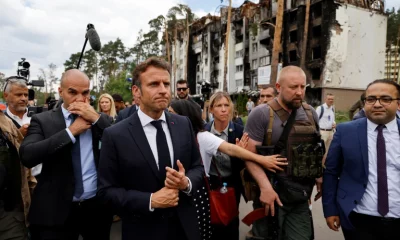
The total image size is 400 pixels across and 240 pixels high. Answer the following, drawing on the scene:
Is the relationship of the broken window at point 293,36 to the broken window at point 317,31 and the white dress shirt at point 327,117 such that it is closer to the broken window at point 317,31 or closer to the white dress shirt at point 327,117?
the broken window at point 317,31

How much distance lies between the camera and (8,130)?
266 cm

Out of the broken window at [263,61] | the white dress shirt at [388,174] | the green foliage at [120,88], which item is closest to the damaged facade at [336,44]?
the broken window at [263,61]

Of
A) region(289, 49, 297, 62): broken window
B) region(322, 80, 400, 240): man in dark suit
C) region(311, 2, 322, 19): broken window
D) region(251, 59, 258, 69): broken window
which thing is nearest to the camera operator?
region(322, 80, 400, 240): man in dark suit

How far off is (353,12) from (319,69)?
22.6ft

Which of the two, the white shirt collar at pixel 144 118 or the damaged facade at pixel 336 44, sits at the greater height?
the damaged facade at pixel 336 44

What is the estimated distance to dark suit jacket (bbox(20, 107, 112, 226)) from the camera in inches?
93.8

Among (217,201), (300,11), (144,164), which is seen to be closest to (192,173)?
(144,164)

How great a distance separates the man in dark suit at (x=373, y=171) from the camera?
8.46ft

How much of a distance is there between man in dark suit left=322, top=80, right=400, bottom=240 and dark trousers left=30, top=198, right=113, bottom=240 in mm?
2158

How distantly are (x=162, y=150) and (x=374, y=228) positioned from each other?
1.95m

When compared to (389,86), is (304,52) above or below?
above

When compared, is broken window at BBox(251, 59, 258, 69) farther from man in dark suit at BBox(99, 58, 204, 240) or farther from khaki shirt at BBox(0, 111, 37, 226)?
man in dark suit at BBox(99, 58, 204, 240)

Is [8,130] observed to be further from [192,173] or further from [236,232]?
[236,232]

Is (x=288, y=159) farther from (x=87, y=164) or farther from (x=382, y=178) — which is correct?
(x=87, y=164)
